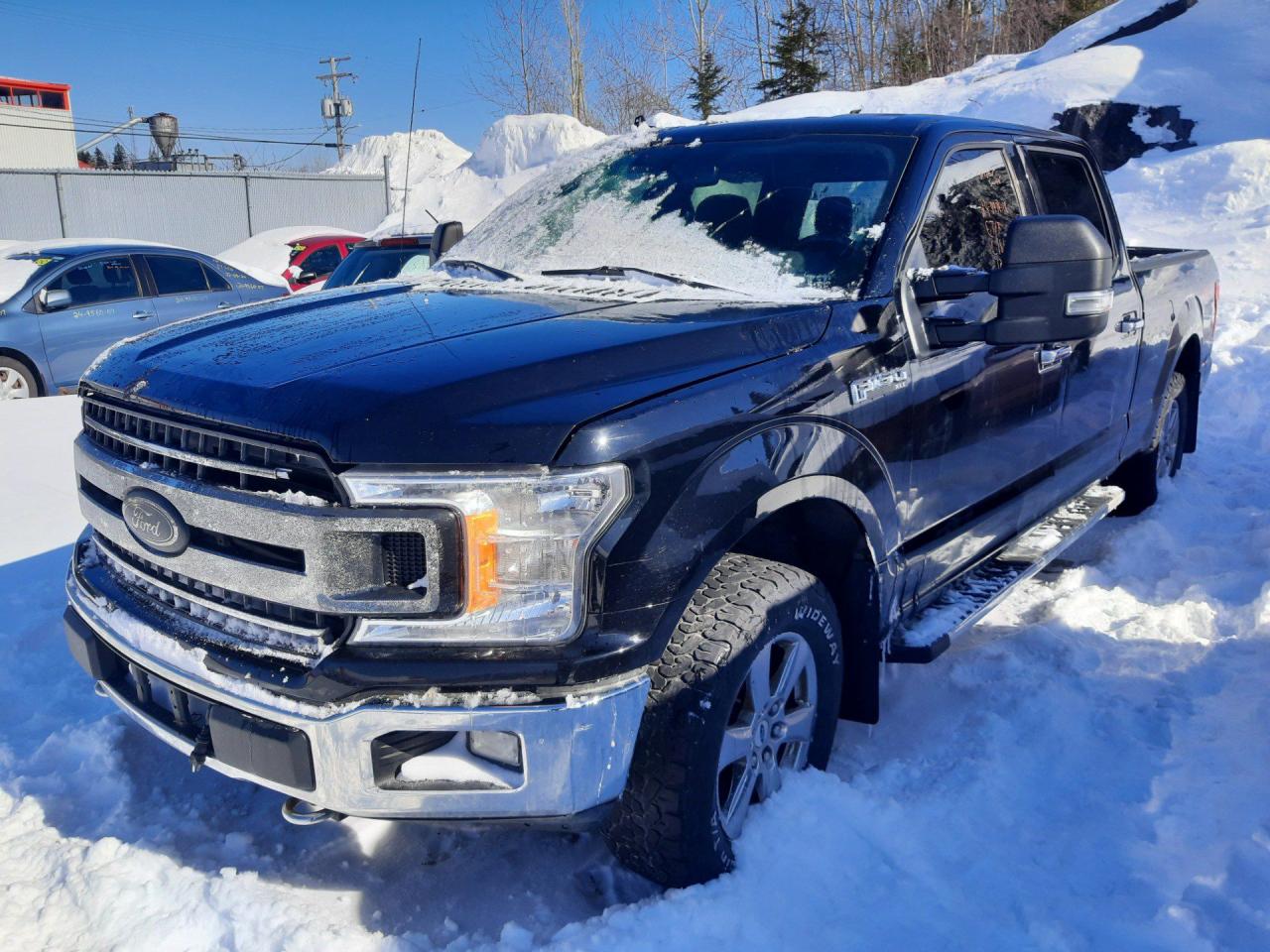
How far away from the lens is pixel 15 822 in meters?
2.67

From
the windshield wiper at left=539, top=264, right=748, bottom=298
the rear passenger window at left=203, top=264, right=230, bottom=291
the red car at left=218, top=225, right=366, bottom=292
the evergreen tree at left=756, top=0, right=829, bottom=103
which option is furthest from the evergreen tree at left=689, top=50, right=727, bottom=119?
the windshield wiper at left=539, top=264, right=748, bottom=298

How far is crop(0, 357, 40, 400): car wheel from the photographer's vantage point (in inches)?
338

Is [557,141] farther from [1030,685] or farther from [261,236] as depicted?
Answer: [1030,685]

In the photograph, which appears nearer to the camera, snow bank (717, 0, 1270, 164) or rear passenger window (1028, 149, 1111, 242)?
rear passenger window (1028, 149, 1111, 242)

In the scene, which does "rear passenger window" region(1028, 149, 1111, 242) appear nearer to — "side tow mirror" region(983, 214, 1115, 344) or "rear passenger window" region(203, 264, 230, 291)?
"side tow mirror" region(983, 214, 1115, 344)

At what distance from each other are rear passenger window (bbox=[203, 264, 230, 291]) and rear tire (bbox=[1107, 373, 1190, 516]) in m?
8.44

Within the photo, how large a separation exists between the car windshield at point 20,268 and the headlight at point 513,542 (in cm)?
857

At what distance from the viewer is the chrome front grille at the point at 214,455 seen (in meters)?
1.98

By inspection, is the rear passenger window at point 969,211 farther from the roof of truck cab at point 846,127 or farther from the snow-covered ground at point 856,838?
the snow-covered ground at point 856,838

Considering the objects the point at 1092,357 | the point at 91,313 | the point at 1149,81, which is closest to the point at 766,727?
the point at 1092,357

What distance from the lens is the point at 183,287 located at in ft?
33.0

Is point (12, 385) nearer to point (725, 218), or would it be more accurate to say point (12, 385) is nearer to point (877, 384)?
point (725, 218)

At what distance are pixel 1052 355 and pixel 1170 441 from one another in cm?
254

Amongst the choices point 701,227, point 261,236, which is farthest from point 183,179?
point 701,227
